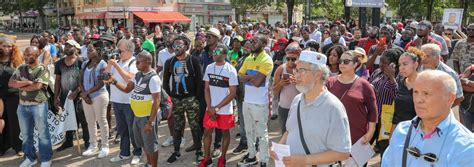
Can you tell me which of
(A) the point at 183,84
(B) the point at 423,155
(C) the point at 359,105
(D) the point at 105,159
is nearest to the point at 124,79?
(A) the point at 183,84

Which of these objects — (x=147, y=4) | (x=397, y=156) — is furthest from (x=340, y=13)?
(x=397, y=156)

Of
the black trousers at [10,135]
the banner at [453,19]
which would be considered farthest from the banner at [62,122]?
the banner at [453,19]

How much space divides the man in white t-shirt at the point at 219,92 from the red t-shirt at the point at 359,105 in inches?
62.4

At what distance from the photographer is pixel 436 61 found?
158 inches

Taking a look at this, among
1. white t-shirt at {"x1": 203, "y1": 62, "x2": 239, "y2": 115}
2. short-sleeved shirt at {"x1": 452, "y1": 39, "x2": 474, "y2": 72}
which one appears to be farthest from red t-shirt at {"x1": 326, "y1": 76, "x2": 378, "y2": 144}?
short-sleeved shirt at {"x1": 452, "y1": 39, "x2": 474, "y2": 72}

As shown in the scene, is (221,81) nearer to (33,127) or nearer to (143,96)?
(143,96)

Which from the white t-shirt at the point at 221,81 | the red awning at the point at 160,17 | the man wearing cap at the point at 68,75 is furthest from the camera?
the red awning at the point at 160,17

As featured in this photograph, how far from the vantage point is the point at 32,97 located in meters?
5.19

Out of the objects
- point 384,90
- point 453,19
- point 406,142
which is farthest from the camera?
point 453,19

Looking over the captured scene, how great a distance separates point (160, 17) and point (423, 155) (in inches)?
1754

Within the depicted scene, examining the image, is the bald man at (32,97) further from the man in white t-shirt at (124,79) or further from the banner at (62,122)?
the man in white t-shirt at (124,79)

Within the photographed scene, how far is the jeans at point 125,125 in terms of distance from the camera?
555 cm

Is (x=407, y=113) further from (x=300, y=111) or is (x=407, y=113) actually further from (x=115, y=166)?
(x=115, y=166)

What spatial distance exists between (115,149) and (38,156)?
1072 mm
